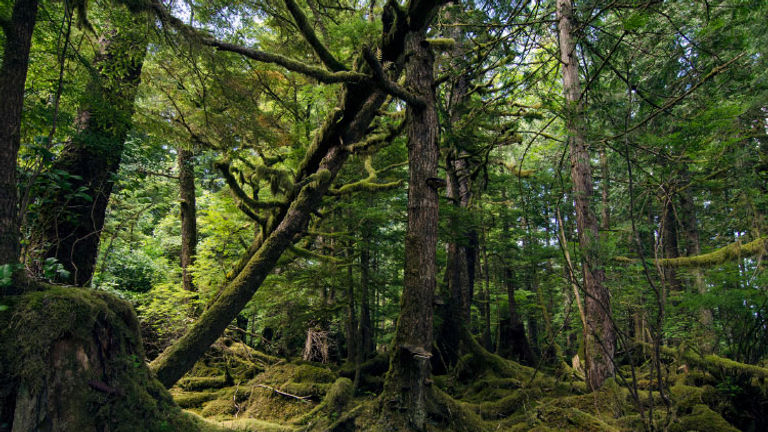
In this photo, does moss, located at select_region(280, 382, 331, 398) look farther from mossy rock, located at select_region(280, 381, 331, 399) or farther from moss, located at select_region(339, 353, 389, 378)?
moss, located at select_region(339, 353, 389, 378)

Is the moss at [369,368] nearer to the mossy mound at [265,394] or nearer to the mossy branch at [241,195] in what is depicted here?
the mossy mound at [265,394]

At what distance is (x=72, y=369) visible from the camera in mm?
2094

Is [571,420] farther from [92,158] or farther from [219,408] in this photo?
[92,158]

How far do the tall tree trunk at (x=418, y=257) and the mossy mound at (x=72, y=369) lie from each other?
211 centimetres

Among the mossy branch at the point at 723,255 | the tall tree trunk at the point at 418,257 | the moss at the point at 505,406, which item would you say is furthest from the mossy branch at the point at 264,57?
the moss at the point at 505,406

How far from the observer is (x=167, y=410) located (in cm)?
262

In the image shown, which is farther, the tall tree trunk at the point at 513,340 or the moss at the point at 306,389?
the tall tree trunk at the point at 513,340

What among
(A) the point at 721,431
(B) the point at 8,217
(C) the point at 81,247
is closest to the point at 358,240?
(C) the point at 81,247

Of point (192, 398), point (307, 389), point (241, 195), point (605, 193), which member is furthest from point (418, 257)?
point (192, 398)

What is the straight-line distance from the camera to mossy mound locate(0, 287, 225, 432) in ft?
6.35

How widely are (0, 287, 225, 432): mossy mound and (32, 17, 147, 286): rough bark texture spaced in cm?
233

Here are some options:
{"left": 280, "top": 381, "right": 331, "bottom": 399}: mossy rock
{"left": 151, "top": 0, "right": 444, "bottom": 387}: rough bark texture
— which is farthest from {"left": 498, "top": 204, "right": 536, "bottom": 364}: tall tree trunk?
{"left": 151, "top": 0, "right": 444, "bottom": 387}: rough bark texture

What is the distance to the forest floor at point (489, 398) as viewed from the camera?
3.82 metres

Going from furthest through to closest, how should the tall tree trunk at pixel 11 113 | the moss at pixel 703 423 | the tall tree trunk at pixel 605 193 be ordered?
the tall tree trunk at pixel 605 193
the moss at pixel 703 423
the tall tree trunk at pixel 11 113
